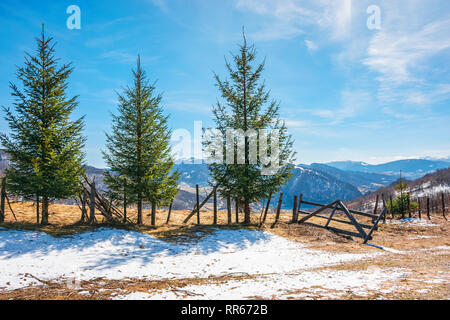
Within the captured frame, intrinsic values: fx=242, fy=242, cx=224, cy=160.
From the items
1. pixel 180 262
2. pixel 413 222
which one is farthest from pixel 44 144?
pixel 413 222

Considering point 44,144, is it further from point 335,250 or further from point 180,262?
point 335,250

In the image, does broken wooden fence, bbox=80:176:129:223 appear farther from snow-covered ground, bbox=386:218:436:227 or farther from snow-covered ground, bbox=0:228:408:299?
snow-covered ground, bbox=386:218:436:227

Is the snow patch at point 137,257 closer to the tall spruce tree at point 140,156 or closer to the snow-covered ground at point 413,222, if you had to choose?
the tall spruce tree at point 140,156

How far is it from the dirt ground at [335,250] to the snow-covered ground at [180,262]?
586 mm

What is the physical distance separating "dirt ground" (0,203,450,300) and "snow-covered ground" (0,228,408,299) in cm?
59

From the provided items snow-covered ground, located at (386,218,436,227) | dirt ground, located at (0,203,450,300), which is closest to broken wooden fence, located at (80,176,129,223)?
dirt ground, located at (0,203,450,300)

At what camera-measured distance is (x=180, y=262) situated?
9836 millimetres

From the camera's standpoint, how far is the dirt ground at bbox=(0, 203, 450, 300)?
5.99 m

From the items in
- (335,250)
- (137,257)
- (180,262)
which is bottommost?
(335,250)

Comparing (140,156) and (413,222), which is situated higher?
(140,156)

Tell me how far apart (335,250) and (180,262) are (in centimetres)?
810

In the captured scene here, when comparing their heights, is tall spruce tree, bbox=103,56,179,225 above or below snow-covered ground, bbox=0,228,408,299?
above
